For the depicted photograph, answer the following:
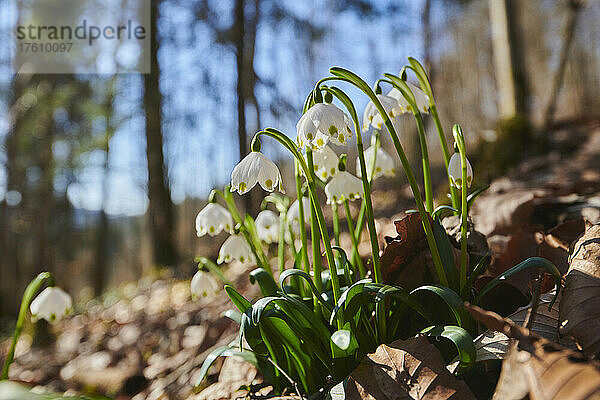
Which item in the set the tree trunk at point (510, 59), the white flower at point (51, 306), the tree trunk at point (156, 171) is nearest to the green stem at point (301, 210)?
the white flower at point (51, 306)

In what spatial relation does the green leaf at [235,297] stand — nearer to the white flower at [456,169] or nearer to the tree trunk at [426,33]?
the white flower at [456,169]

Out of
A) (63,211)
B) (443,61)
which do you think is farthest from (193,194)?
(443,61)

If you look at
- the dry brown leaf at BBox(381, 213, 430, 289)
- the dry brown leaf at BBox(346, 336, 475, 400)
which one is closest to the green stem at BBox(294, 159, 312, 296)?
the dry brown leaf at BBox(381, 213, 430, 289)

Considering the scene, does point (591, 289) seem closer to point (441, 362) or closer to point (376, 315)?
point (441, 362)

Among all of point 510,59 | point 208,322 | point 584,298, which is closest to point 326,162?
point 584,298

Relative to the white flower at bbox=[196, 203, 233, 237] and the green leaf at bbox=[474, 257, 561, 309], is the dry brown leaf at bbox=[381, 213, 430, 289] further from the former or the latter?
the white flower at bbox=[196, 203, 233, 237]

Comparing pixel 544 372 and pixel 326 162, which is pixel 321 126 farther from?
pixel 544 372
